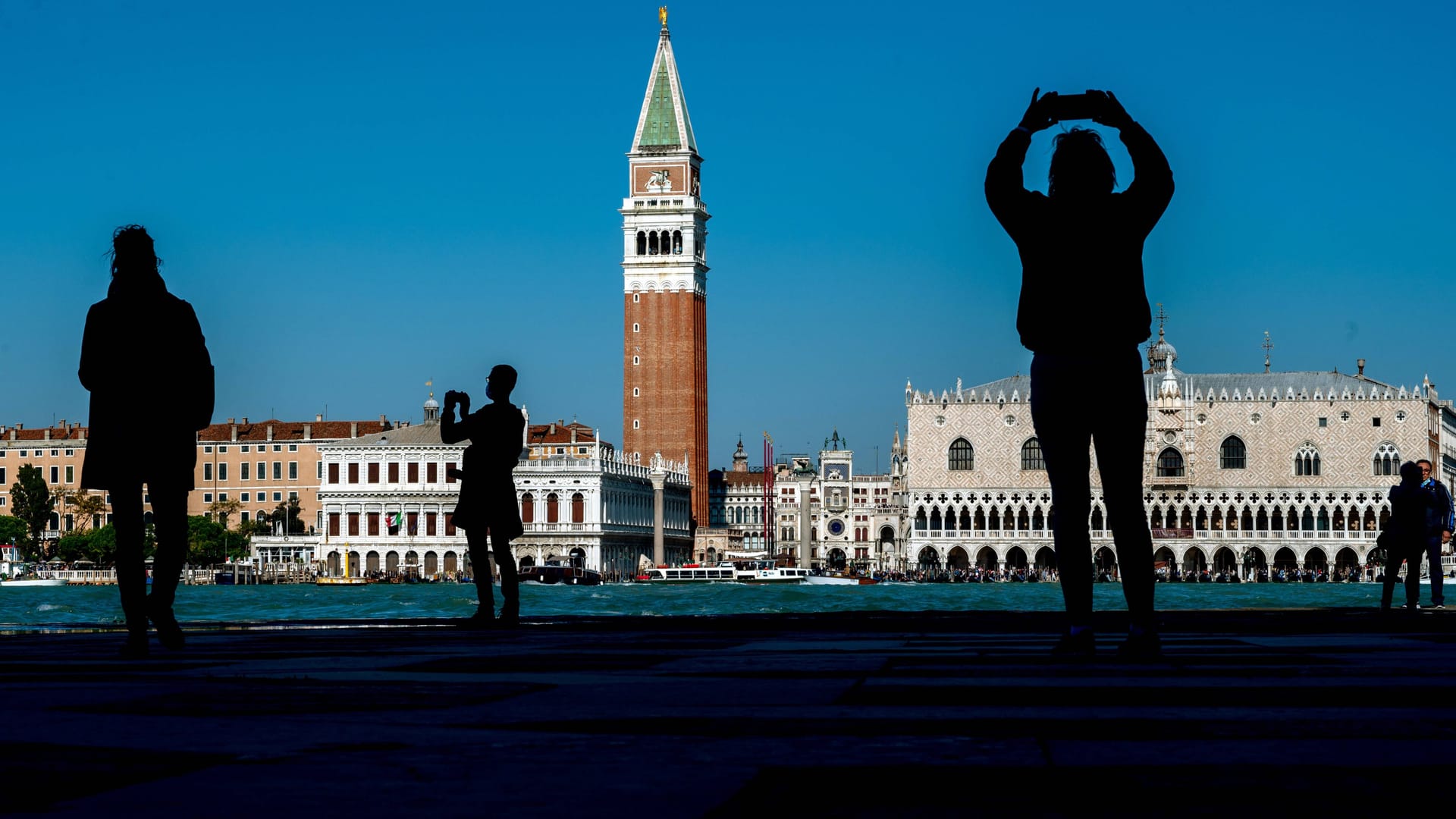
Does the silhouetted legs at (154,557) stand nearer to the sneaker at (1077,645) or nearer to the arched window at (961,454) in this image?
the sneaker at (1077,645)

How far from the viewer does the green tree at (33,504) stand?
112250 millimetres

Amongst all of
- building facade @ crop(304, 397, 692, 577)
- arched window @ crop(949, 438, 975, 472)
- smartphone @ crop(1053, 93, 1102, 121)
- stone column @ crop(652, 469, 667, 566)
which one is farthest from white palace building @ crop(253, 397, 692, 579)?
smartphone @ crop(1053, 93, 1102, 121)

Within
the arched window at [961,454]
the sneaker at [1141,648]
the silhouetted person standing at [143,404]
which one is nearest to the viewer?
the sneaker at [1141,648]

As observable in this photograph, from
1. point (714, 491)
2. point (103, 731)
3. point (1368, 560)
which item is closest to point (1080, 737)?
point (103, 731)

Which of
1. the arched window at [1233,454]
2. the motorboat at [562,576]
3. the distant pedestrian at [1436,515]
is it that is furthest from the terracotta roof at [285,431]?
the distant pedestrian at [1436,515]

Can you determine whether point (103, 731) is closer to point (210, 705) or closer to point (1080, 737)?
point (210, 705)

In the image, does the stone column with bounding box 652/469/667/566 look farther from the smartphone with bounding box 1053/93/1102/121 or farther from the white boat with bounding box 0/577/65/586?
the smartphone with bounding box 1053/93/1102/121

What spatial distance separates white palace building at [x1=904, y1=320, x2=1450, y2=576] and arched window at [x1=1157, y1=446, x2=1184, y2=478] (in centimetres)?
5

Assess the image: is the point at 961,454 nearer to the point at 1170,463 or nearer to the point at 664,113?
the point at 1170,463

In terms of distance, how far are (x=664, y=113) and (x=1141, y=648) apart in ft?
355

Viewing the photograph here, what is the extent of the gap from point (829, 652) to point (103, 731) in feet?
10.2

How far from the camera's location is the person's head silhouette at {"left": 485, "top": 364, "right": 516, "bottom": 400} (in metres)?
10.4

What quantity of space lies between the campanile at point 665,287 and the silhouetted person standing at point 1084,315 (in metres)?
101

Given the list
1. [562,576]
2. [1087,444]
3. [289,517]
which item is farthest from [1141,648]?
[289,517]
